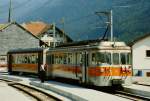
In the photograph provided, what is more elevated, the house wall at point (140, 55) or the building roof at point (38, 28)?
the building roof at point (38, 28)

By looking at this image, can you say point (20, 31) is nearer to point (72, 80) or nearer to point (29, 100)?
point (72, 80)

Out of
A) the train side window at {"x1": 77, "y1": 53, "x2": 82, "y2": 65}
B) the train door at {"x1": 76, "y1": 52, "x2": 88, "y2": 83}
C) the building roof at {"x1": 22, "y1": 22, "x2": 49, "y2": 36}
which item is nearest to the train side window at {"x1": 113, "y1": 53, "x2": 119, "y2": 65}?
the train door at {"x1": 76, "y1": 52, "x2": 88, "y2": 83}

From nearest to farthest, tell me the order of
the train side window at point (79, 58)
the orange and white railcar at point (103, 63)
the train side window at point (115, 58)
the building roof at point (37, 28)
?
the orange and white railcar at point (103, 63) < the train side window at point (115, 58) < the train side window at point (79, 58) < the building roof at point (37, 28)

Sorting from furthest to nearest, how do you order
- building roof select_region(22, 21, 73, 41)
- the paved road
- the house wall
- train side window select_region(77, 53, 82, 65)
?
building roof select_region(22, 21, 73, 41)
the house wall
train side window select_region(77, 53, 82, 65)
the paved road

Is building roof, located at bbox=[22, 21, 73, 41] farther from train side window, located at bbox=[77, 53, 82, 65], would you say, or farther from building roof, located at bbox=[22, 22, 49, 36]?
train side window, located at bbox=[77, 53, 82, 65]

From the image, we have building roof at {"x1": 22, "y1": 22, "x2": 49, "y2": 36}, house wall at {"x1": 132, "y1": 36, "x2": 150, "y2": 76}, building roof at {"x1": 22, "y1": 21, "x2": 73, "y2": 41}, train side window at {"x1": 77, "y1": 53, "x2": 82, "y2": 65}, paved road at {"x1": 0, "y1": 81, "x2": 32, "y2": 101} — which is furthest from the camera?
building roof at {"x1": 22, "y1": 22, "x2": 49, "y2": 36}

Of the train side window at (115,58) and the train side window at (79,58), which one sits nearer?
the train side window at (115,58)

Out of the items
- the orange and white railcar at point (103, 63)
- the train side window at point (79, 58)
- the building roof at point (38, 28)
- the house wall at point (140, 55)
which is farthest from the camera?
the building roof at point (38, 28)

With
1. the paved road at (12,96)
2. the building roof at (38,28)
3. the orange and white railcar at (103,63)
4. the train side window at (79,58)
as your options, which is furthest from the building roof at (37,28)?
the paved road at (12,96)

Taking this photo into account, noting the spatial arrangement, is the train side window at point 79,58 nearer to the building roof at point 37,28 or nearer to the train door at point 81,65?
the train door at point 81,65

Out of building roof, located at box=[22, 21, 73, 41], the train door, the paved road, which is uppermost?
building roof, located at box=[22, 21, 73, 41]

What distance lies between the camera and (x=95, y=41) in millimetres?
27766

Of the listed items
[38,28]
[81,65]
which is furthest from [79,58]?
[38,28]

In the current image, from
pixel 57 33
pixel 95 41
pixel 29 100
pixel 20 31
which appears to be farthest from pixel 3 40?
pixel 29 100
